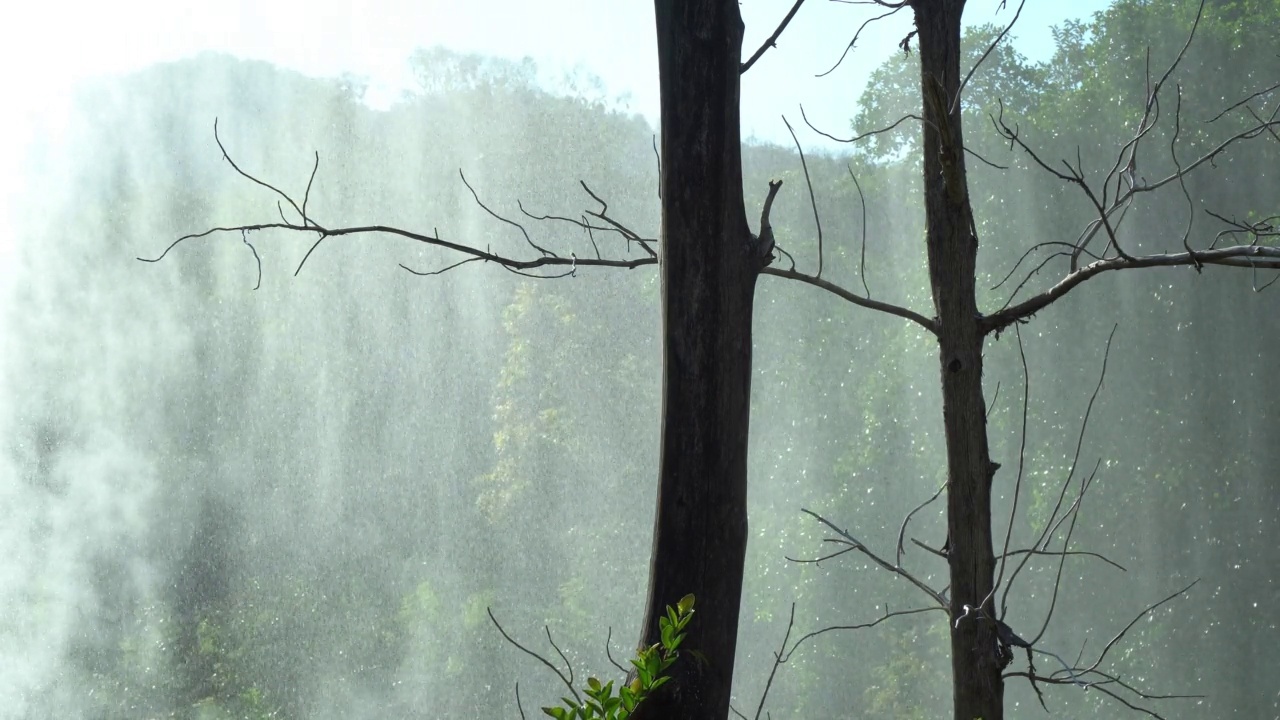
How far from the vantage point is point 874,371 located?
10.1 metres

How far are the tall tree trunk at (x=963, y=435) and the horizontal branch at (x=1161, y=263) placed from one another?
42 mm

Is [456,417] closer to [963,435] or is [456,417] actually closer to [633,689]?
[963,435]

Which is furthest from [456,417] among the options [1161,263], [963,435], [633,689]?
[633,689]

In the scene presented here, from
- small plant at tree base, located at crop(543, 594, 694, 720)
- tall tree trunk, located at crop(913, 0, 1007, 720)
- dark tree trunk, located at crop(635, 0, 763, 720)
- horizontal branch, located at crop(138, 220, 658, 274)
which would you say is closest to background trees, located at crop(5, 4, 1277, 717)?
tall tree trunk, located at crop(913, 0, 1007, 720)

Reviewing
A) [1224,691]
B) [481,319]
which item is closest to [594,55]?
[481,319]

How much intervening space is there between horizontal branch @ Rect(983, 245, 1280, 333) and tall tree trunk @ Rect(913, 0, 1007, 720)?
0.14 ft

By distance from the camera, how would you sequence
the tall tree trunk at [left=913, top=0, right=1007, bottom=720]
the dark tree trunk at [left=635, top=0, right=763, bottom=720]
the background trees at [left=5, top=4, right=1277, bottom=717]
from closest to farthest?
the dark tree trunk at [left=635, top=0, right=763, bottom=720] < the tall tree trunk at [left=913, top=0, right=1007, bottom=720] < the background trees at [left=5, top=4, right=1277, bottom=717]

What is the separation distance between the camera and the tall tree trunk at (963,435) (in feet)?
4.39

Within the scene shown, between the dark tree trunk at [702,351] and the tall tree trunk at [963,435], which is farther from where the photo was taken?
the tall tree trunk at [963,435]

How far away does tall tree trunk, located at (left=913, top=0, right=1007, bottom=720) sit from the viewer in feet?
4.39

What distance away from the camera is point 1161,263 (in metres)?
1.31

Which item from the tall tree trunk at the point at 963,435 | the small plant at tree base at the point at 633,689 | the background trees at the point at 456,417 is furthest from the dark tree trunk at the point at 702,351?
the background trees at the point at 456,417

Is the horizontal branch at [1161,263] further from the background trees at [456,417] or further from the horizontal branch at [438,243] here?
the background trees at [456,417]

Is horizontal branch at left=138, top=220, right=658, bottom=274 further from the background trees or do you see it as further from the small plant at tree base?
the background trees
